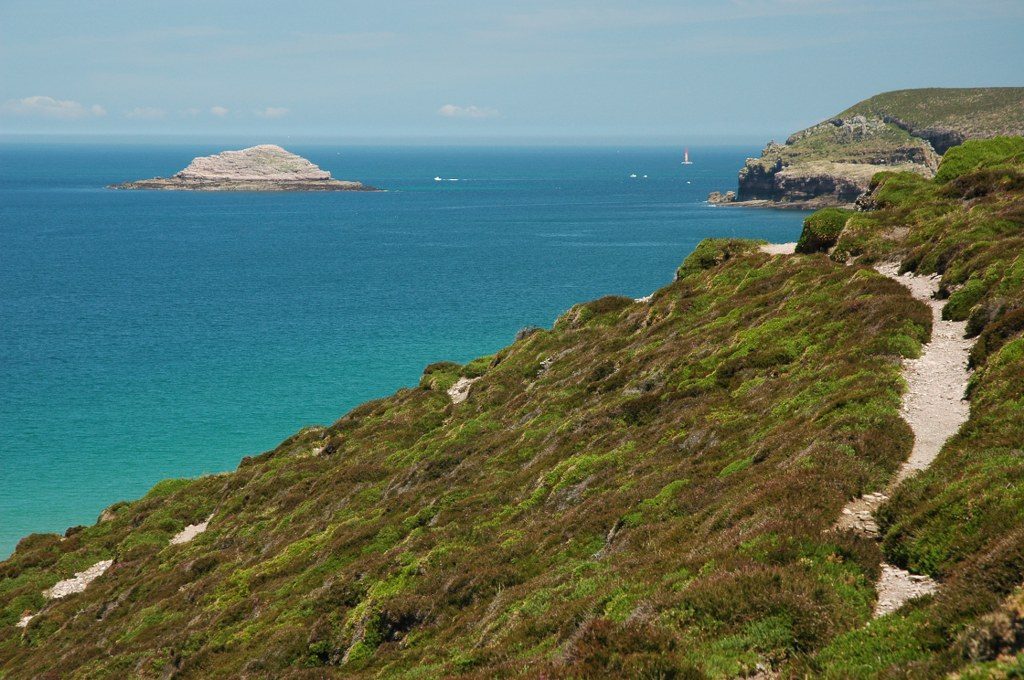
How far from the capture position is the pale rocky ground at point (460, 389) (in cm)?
5441

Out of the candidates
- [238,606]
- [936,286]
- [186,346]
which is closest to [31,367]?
[186,346]

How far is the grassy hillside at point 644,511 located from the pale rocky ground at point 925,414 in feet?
1.14

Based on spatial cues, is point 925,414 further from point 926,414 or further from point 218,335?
point 218,335

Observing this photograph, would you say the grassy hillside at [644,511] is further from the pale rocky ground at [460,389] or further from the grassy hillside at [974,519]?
the pale rocky ground at [460,389]

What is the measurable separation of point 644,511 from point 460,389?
115ft

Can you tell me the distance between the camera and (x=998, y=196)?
41.6 m

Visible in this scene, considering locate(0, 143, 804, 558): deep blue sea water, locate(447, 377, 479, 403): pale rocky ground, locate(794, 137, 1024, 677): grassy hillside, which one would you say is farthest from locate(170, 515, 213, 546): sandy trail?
locate(794, 137, 1024, 677): grassy hillside

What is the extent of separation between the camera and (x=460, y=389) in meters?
56.2

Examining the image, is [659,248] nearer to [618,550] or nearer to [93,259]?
[93,259]

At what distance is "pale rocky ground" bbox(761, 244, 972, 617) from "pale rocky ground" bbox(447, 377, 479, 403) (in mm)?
29796

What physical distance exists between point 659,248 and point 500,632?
172 metres

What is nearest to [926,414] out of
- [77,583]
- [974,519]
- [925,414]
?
[925,414]

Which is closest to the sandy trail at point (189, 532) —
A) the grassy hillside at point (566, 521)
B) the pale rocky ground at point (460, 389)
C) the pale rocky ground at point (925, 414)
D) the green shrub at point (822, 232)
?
the grassy hillside at point (566, 521)

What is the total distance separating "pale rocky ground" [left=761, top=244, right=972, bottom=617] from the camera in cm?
1403
